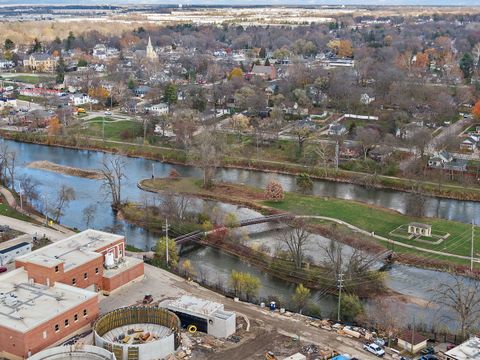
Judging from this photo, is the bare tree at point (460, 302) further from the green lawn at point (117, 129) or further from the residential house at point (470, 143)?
the green lawn at point (117, 129)

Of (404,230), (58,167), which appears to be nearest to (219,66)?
(58,167)

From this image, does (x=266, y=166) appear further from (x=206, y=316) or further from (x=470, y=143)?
(x=206, y=316)

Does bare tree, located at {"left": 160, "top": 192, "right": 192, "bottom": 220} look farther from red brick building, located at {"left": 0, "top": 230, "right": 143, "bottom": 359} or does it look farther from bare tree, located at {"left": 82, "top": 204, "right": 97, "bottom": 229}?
red brick building, located at {"left": 0, "top": 230, "right": 143, "bottom": 359}

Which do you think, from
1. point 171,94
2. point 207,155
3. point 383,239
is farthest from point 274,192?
point 171,94

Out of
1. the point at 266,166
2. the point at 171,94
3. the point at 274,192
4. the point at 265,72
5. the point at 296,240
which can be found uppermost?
the point at 171,94

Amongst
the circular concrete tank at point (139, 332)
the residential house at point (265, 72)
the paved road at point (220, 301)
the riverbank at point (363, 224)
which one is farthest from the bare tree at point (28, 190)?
the residential house at point (265, 72)
